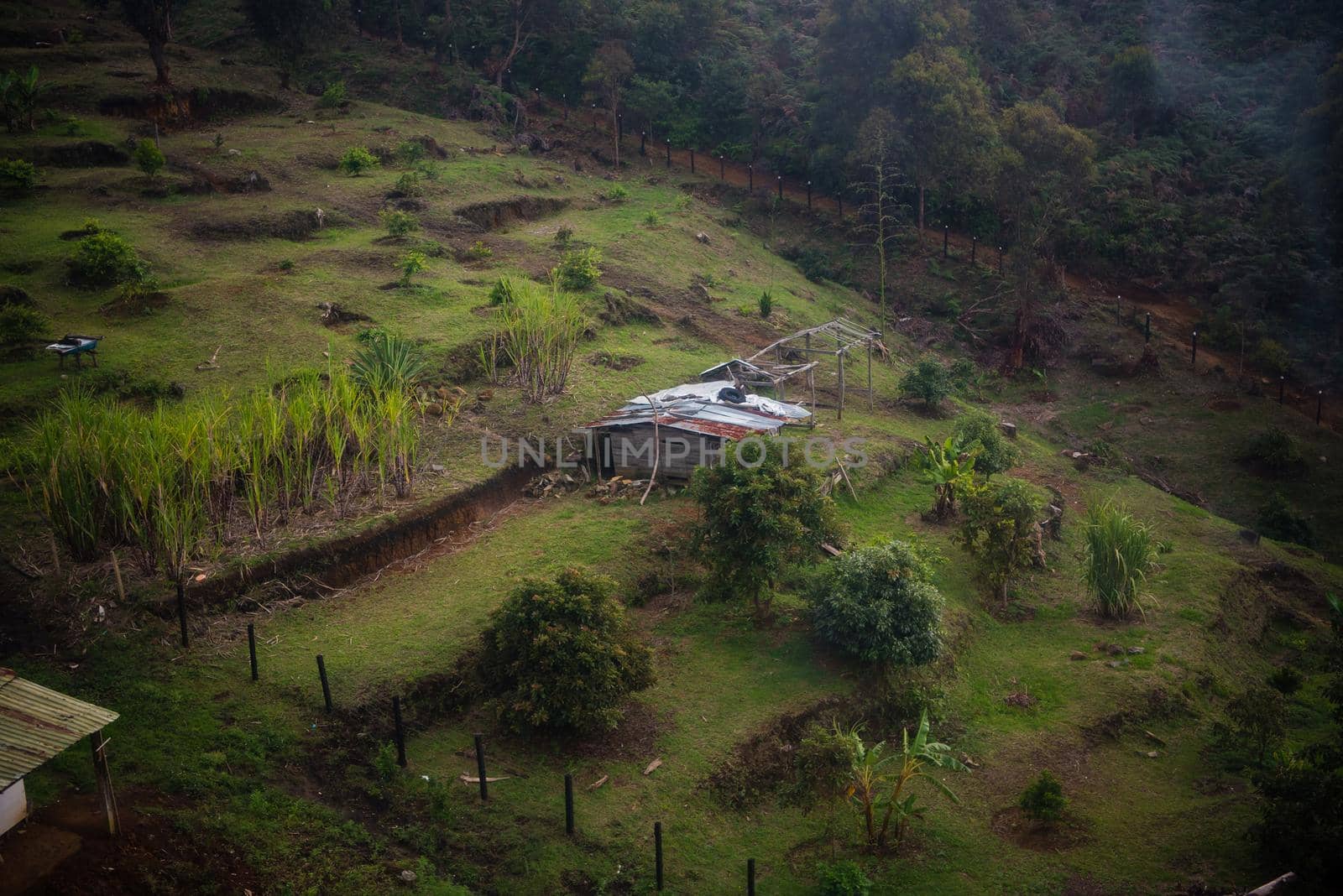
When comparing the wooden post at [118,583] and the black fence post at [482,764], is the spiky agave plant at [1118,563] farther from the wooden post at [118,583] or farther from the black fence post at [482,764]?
the wooden post at [118,583]

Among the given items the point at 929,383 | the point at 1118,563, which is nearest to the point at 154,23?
the point at 929,383

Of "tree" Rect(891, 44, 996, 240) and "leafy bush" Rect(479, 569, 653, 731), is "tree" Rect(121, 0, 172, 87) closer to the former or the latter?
→ "tree" Rect(891, 44, 996, 240)

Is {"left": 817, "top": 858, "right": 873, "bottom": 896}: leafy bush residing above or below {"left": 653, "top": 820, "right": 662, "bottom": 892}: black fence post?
below

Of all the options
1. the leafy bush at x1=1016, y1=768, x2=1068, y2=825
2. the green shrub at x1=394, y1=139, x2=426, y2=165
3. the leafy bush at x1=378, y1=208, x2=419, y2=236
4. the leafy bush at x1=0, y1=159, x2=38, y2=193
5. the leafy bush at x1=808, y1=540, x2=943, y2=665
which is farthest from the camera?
the green shrub at x1=394, y1=139, x2=426, y2=165

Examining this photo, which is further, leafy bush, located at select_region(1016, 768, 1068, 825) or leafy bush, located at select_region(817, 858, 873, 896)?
leafy bush, located at select_region(1016, 768, 1068, 825)

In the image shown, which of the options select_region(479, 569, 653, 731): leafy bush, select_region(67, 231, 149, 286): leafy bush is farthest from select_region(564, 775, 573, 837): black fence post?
select_region(67, 231, 149, 286): leafy bush

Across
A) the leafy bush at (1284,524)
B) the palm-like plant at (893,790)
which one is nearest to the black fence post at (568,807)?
the palm-like plant at (893,790)

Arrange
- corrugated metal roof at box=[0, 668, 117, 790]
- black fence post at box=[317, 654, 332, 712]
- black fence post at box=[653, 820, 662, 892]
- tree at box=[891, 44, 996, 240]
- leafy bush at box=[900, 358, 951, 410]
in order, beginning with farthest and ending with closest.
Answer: tree at box=[891, 44, 996, 240] < leafy bush at box=[900, 358, 951, 410] < black fence post at box=[317, 654, 332, 712] < black fence post at box=[653, 820, 662, 892] < corrugated metal roof at box=[0, 668, 117, 790]

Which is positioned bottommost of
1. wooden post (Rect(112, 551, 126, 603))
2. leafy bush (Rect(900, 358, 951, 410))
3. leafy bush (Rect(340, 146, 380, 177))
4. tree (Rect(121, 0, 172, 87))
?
leafy bush (Rect(900, 358, 951, 410))
